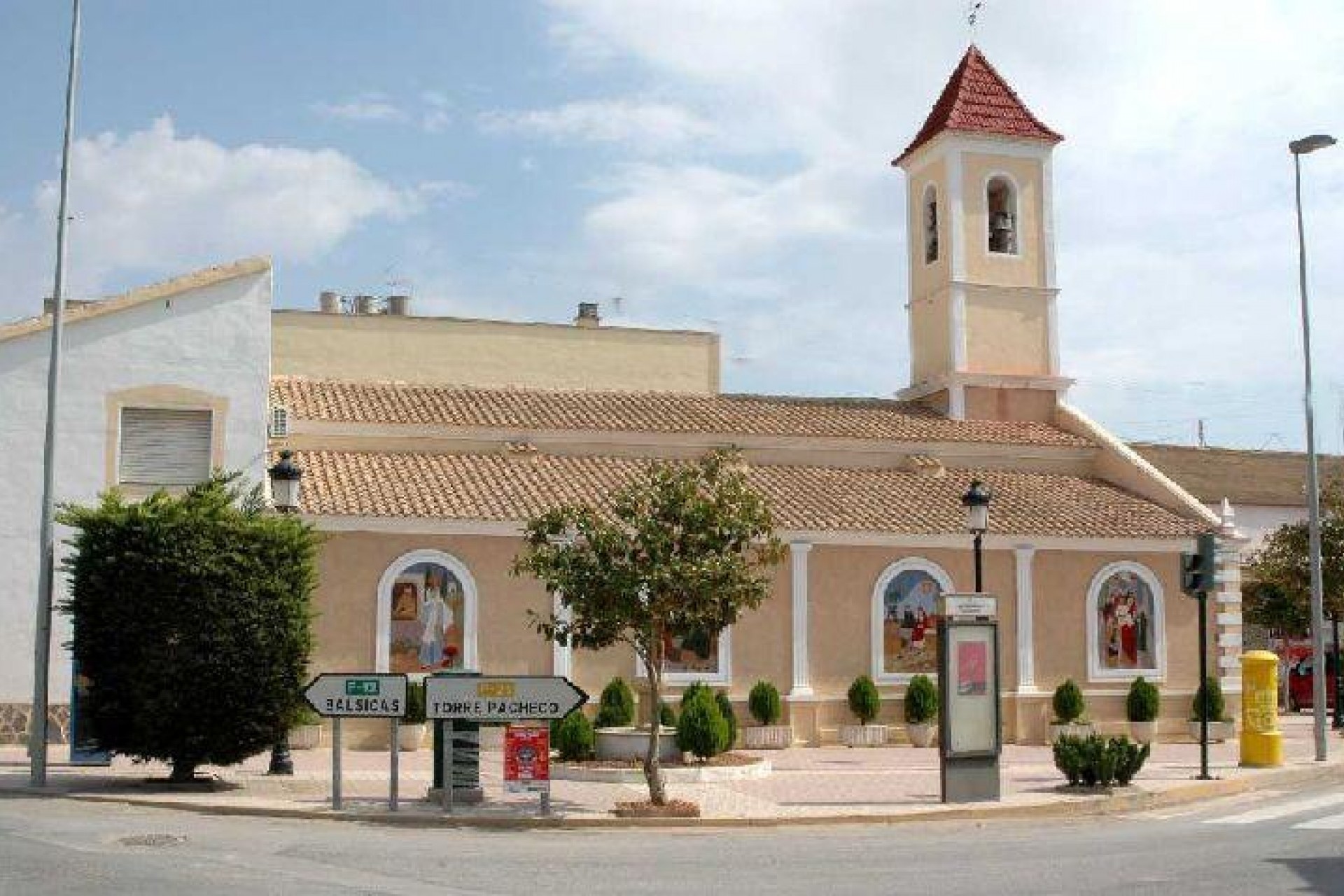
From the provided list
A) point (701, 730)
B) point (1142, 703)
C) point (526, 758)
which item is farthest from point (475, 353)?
point (526, 758)

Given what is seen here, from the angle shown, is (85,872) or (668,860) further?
(668,860)

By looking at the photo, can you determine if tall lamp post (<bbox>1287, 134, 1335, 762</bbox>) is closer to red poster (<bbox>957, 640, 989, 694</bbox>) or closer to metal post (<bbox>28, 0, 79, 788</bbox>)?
red poster (<bbox>957, 640, 989, 694</bbox>)

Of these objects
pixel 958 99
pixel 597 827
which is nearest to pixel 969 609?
pixel 597 827

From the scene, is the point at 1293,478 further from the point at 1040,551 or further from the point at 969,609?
the point at 969,609

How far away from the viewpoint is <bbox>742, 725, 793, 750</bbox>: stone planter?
2750 centimetres

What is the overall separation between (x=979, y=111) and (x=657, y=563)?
2354cm

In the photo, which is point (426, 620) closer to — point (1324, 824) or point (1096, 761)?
point (1096, 761)

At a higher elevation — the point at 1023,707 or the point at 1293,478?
the point at 1293,478

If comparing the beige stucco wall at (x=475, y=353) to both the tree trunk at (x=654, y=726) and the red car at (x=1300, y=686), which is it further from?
the tree trunk at (x=654, y=726)

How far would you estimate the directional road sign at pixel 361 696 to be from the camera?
18.1m

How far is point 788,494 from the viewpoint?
1203 inches

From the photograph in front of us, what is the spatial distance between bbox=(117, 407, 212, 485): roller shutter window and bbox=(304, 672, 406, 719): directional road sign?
8570mm

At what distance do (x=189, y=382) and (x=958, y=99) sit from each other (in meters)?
20.5

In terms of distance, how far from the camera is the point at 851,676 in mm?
28938
